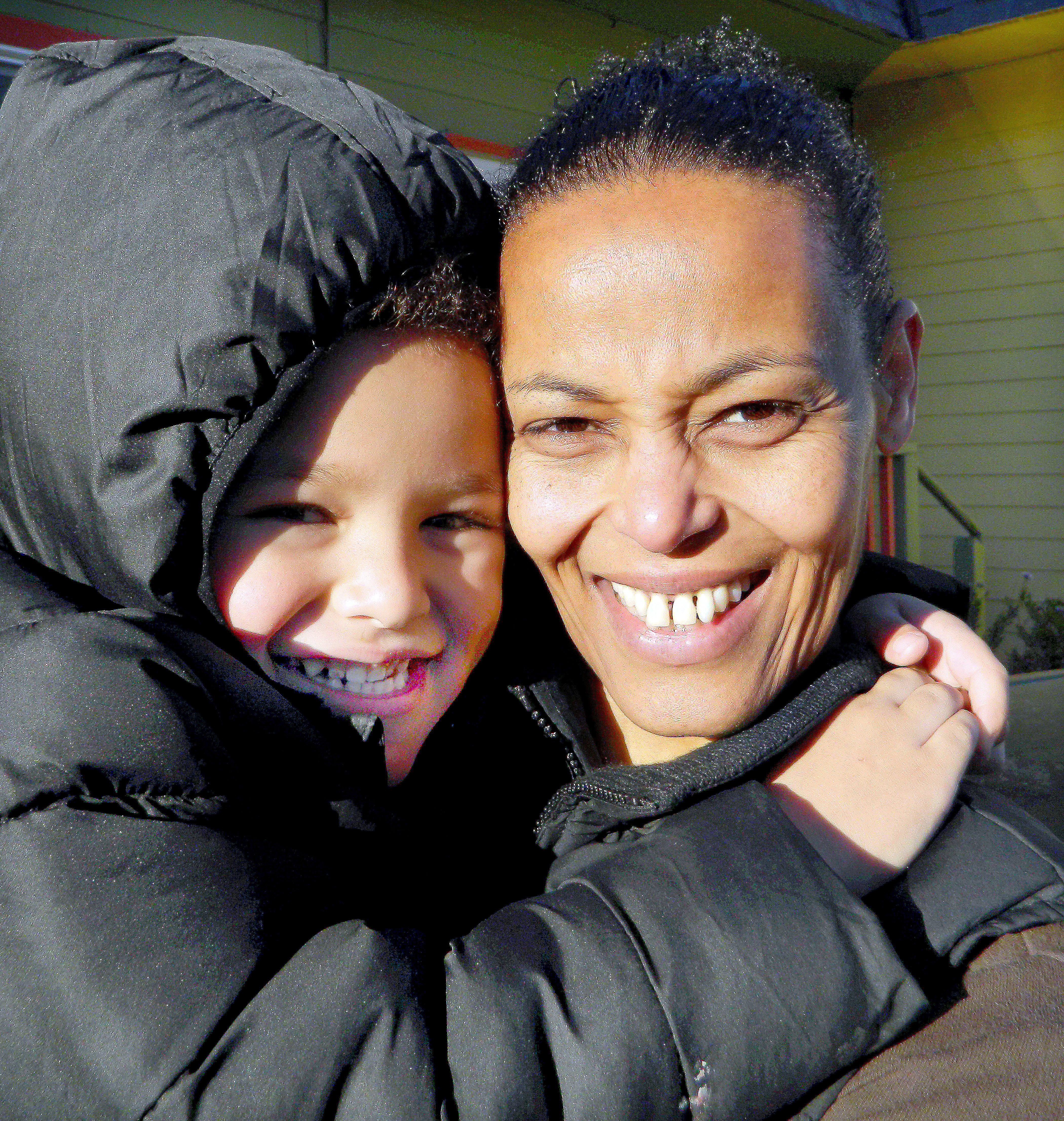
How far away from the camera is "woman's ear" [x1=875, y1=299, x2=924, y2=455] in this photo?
1.83 m

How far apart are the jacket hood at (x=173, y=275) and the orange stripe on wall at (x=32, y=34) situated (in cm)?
354

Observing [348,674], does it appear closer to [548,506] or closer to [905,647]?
[548,506]

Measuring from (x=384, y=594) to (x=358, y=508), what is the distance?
0.49ft

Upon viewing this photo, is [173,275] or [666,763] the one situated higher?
[173,275]

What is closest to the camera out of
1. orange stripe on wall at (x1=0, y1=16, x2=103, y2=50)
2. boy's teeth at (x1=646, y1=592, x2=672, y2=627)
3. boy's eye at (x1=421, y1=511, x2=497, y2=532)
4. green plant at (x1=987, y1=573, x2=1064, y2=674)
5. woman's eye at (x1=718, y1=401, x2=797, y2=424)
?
woman's eye at (x1=718, y1=401, x2=797, y2=424)

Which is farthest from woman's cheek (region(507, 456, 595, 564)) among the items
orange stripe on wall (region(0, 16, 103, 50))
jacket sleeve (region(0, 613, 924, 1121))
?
orange stripe on wall (region(0, 16, 103, 50))

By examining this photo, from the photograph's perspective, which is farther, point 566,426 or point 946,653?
point 946,653

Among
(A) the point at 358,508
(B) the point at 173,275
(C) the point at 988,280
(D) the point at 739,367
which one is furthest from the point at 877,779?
(C) the point at 988,280

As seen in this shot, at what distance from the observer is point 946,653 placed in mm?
1968

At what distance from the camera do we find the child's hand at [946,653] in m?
1.85

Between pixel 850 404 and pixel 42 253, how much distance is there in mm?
1263

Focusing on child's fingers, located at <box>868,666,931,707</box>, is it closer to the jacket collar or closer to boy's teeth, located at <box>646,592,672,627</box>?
the jacket collar

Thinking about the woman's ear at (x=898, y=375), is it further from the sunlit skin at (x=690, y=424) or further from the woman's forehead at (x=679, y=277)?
the woman's forehead at (x=679, y=277)

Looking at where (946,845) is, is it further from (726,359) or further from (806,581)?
(726,359)
